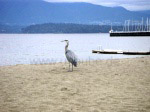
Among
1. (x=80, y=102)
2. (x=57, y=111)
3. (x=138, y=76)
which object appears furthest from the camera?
(x=138, y=76)

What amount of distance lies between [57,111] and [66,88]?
Answer: 10.5ft

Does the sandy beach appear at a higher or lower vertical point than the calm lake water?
higher

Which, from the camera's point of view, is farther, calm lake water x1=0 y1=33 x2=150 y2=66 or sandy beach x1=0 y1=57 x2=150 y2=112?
calm lake water x1=0 y1=33 x2=150 y2=66

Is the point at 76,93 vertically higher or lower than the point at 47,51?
higher

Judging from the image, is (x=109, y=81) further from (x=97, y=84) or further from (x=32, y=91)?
(x=32, y=91)

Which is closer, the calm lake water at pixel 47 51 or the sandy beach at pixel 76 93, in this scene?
the sandy beach at pixel 76 93

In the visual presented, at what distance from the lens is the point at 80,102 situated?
9.04 m

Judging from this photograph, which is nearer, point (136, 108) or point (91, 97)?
point (136, 108)

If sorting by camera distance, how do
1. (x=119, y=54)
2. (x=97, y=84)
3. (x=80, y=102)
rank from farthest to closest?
1. (x=119, y=54)
2. (x=97, y=84)
3. (x=80, y=102)

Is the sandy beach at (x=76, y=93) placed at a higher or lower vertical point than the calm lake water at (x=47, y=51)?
higher

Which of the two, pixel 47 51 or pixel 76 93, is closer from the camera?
pixel 76 93

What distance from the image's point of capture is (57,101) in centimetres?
922

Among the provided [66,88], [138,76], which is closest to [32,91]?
[66,88]

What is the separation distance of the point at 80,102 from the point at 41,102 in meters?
1.21
